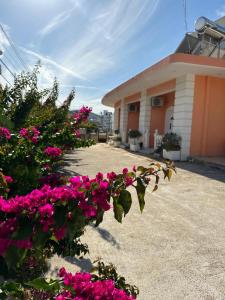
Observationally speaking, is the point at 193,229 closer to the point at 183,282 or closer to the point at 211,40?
the point at 183,282

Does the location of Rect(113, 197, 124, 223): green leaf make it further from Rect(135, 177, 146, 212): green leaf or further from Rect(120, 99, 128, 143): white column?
Rect(120, 99, 128, 143): white column

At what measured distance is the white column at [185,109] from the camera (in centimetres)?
1025

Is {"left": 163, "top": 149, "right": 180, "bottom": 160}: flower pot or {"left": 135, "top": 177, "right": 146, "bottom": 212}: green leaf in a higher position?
{"left": 135, "top": 177, "right": 146, "bottom": 212}: green leaf

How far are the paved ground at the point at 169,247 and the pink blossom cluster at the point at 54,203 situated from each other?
4.47 feet

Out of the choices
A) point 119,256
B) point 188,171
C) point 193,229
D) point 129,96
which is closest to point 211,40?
point 129,96

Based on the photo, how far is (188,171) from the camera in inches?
320

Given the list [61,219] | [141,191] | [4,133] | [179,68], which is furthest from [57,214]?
[179,68]

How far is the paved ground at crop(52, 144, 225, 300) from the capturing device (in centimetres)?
238

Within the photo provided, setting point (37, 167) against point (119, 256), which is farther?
point (119, 256)

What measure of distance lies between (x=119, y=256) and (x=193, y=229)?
1265 mm

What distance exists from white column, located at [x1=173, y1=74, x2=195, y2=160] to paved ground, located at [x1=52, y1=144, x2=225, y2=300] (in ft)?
17.7

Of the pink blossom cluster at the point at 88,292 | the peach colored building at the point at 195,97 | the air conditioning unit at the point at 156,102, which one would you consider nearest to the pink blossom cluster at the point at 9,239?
the pink blossom cluster at the point at 88,292

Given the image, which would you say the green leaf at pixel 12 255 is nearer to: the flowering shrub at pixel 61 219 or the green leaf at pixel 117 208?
the flowering shrub at pixel 61 219

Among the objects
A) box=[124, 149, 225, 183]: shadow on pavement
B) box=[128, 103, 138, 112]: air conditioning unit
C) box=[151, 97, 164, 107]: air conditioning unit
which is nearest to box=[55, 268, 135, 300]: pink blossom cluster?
box=[124, 149, 225, 183]: shadow on pavement
